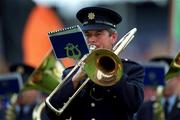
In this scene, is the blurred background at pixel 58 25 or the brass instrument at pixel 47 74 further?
the blurred background at pixel 58 25

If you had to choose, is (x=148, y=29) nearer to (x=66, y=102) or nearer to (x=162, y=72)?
(x=162, y=72)

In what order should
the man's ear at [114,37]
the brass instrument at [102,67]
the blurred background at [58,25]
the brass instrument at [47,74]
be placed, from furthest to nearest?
the blurred background at [58,25], the brass instrument at [47,74], the man's ear at [114,37], the brass instrument at [102,67]

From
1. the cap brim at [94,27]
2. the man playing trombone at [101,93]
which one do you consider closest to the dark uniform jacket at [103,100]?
the man playing trombone at [101,93]

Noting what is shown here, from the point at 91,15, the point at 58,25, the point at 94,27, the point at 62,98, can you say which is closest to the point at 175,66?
the point at 91,15

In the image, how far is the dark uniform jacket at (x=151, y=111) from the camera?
13773 millimetres

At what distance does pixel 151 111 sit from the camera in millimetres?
14125

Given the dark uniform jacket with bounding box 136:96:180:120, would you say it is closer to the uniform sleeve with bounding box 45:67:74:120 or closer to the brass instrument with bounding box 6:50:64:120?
the brass instrument with bounding box 6:50:64:120

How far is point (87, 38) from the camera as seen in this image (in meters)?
9.65

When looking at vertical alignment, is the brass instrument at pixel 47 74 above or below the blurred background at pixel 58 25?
above

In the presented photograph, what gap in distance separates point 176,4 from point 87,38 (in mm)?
9350

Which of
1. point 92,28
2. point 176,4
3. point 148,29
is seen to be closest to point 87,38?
point 92,28

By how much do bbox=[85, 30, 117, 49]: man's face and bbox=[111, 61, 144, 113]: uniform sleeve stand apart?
249mm

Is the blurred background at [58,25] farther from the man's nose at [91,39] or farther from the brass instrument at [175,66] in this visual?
the man's nose at [91,39]

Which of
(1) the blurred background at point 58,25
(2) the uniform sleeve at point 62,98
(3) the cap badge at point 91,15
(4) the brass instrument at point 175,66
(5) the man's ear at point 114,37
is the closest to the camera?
(2) the uniform sleeve at point 62,98
